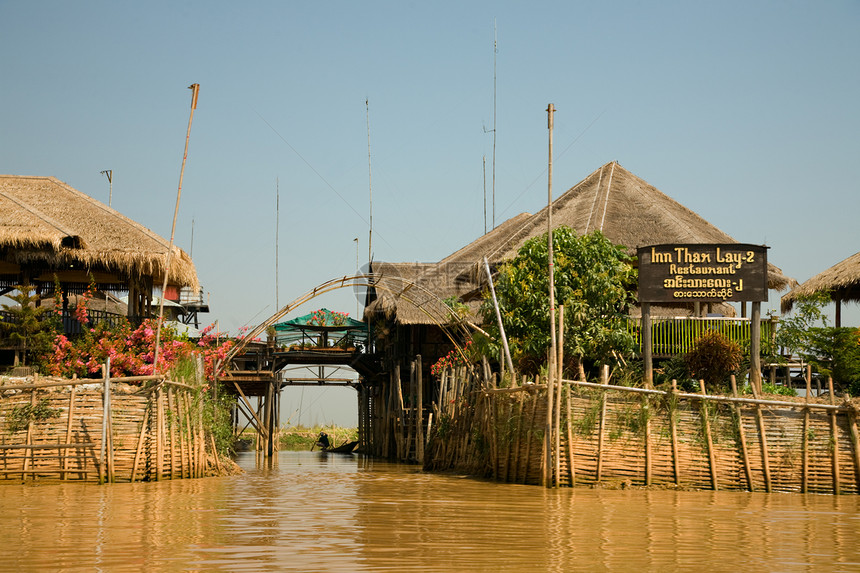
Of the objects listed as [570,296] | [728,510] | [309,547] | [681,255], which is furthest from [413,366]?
[309,547]

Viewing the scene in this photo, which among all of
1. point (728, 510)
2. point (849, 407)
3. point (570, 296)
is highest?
point (570, 296)

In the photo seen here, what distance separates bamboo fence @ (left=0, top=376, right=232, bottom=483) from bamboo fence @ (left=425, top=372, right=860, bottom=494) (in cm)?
544

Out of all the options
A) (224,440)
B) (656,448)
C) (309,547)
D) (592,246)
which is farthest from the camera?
(592,246)

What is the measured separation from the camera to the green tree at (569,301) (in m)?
17.7

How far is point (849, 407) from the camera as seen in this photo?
13.4 metres

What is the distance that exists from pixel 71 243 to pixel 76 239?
0.49 ft

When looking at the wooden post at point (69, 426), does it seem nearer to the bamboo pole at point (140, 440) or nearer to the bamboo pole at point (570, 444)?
the bamboo pole at point (140, 440)

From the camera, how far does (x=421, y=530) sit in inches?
321

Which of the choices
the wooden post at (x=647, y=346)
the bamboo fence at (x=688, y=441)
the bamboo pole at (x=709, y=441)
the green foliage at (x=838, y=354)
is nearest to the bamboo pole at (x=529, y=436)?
the bamboo fence at (x=688, y=441)

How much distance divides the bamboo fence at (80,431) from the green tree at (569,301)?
268 inches

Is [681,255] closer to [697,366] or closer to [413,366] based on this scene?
[697,366]

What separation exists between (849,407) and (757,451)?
1443 mm

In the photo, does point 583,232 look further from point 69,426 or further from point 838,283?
point 69,426

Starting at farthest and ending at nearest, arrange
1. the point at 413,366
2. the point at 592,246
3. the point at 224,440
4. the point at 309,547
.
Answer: the point at 413,366
the point at 592,246
the point at 224,440
the point at 309,547
